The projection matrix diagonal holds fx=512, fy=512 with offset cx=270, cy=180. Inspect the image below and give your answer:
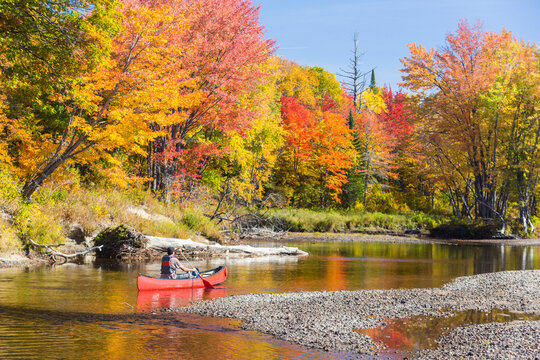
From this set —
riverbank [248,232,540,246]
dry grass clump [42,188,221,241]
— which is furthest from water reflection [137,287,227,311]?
riverbank [248,232,540,246]

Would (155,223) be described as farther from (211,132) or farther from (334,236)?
(334,236)

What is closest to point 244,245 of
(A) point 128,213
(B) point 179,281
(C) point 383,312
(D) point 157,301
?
(A) point 128,213

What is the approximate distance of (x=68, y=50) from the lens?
52.2 feet

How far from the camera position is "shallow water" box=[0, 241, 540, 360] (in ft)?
28.8

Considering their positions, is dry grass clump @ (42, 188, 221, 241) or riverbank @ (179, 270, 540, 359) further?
dry grass clump @ (42, 188, 221, 241)

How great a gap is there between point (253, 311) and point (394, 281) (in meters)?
7.63

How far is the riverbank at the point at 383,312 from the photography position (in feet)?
29.8

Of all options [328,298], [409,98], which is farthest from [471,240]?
[328,298]

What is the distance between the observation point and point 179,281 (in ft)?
50.3

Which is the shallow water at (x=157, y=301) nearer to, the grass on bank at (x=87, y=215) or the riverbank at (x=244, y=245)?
the riverbank at (x=244, y=245)

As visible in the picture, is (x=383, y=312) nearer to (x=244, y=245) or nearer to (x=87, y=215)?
(x=244, y=245)

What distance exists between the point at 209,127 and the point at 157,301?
62.4 feet

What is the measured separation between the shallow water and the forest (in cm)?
527

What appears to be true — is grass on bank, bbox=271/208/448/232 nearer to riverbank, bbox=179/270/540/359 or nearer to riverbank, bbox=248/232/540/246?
riverbank, bbox=248/232/540/246
